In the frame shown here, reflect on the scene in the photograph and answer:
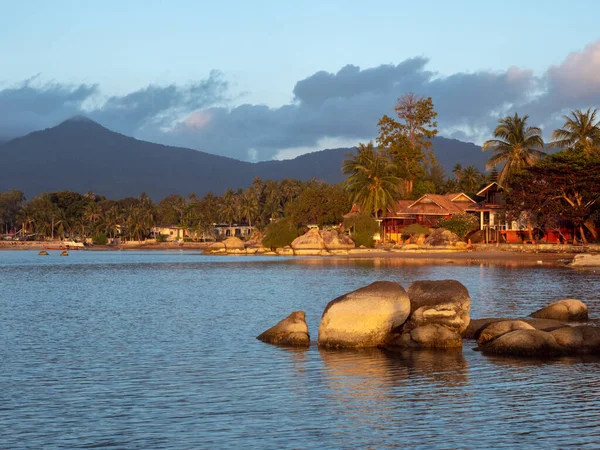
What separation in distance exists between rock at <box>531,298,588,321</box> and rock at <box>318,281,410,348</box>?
6964mm

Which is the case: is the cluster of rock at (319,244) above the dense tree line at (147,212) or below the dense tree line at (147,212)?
below

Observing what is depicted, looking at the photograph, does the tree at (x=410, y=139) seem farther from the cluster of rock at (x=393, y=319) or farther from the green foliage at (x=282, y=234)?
the cluster of rock at (x=393, y=319)

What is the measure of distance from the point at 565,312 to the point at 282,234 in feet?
252

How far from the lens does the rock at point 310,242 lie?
92.1 m

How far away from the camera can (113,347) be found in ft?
68.7

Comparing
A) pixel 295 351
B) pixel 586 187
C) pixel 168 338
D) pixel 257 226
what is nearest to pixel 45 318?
pixel 168 338

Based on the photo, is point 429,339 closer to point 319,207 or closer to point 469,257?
point 469,257

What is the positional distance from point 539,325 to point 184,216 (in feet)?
467

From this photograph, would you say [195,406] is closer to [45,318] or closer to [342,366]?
[342,366]

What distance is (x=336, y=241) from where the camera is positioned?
92.1m

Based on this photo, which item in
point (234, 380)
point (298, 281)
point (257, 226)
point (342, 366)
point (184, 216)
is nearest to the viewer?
point (234, 380)

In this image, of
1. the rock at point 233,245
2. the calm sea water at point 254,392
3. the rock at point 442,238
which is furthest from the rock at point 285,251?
the calm sea water at point 254,392

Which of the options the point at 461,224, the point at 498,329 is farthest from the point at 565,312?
the point at 461,224

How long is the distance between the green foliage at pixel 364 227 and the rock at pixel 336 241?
1.12 metres
